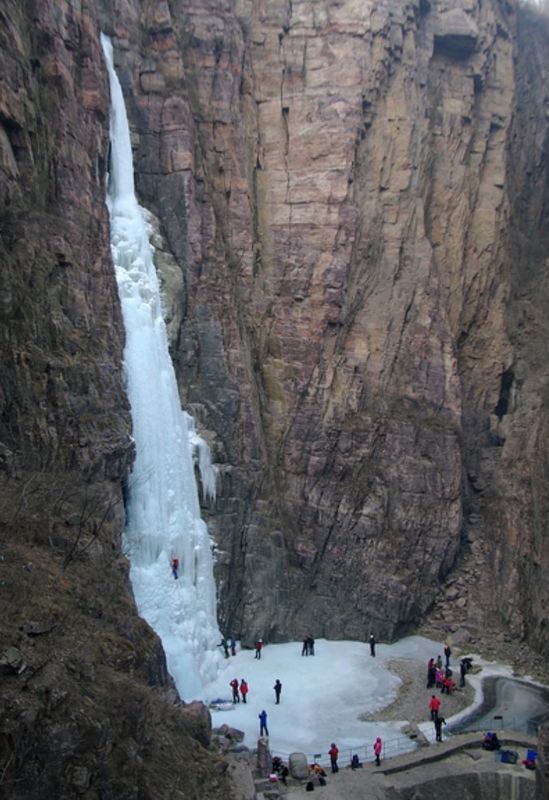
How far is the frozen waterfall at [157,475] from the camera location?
90.2 ft

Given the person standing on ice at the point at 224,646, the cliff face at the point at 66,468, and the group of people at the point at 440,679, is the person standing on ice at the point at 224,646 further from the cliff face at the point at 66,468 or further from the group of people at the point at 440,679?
the cliff face at the point at 66,468

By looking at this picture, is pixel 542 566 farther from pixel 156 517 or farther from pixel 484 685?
pixel 156 517

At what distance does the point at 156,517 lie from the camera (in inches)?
1127

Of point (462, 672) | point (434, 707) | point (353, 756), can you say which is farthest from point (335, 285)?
point (353, 756)

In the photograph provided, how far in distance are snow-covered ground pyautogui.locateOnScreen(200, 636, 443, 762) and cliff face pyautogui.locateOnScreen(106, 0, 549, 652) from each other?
64.9 inches

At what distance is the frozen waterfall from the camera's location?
90.2 ft

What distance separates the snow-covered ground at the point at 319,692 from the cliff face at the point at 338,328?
1649 mm

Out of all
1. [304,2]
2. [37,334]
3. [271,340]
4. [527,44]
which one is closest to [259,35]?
[304,2]

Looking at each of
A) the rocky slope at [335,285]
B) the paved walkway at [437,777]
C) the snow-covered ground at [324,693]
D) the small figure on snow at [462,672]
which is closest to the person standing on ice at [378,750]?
the paved walkway at [437,777]

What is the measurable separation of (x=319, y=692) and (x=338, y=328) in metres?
15.0

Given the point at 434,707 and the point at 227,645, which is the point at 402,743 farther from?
the point at 227,645

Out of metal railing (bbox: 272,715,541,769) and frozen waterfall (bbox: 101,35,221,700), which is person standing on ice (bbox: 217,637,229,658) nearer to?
frozen waterfall (bbox: 101,35,221,700)

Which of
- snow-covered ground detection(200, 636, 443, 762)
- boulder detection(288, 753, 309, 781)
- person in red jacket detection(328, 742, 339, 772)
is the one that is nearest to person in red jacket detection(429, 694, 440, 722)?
snow-covered ground detection(200, 636, 443, 762)

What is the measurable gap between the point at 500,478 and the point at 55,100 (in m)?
23.4
